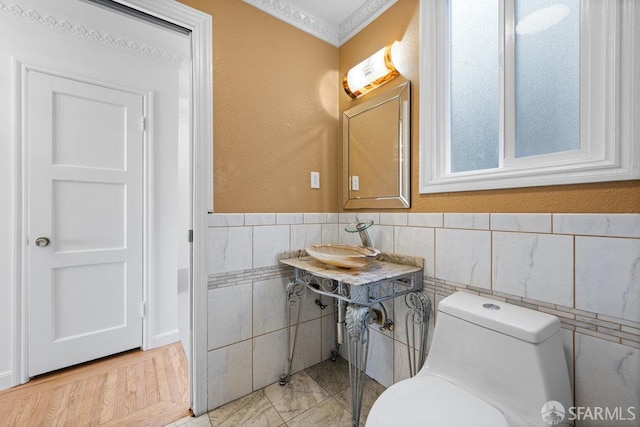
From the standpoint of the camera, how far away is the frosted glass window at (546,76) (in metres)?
0.93

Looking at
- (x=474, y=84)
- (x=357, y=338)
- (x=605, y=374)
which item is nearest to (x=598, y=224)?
(x=605, y=374)

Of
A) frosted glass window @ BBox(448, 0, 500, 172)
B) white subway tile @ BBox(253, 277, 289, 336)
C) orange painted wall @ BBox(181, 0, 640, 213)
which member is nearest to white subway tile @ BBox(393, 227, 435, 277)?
orange painted wall @ BBox(181, 0, 640, 213)

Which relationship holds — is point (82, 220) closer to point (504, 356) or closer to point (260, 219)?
point (260, 219)

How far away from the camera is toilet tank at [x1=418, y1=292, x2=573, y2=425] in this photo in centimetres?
80

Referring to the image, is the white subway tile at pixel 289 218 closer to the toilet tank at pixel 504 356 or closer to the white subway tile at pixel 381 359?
the white subway tile at pixel 381 359

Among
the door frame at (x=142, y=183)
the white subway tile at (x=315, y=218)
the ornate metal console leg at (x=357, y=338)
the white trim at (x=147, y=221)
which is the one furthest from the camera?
the white trim at (x=147, y=221)

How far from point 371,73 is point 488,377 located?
1.56 m

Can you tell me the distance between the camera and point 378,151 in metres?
1.57

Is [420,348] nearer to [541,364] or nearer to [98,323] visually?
[541,364]

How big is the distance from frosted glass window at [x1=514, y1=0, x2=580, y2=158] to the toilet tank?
65cm

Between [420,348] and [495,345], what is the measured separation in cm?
48

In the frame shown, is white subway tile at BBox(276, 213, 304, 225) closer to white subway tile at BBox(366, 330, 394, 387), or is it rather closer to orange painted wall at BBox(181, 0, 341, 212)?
orange painted wall at BBox(181, 0, 341, 212)

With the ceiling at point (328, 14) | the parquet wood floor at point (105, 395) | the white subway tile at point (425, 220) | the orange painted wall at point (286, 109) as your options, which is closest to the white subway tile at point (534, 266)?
the orange painted wall at point (286, 109)

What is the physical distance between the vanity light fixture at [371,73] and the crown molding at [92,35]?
1.46 metres
